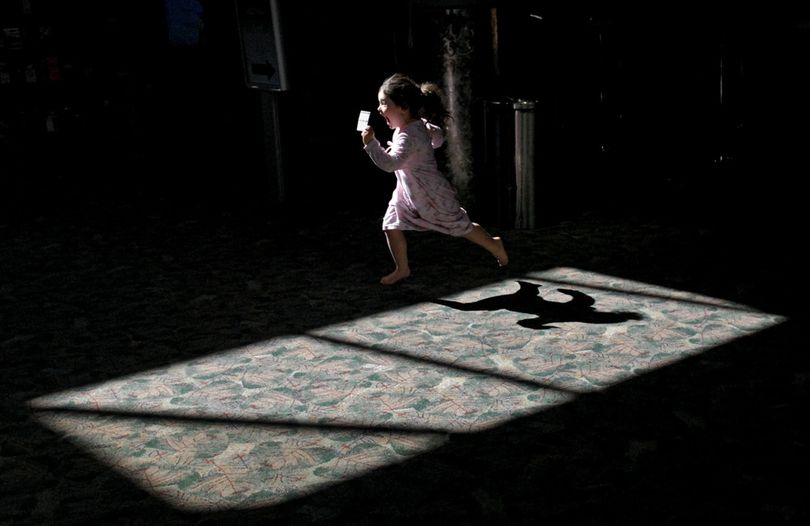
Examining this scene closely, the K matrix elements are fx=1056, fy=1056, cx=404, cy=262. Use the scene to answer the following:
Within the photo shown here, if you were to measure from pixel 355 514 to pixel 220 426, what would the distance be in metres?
0.95

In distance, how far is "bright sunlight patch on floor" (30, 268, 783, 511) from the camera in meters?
3.74

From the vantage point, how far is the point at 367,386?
445 cm

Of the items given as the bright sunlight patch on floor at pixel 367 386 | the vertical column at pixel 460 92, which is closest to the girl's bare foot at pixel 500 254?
the bright sunlight patch on floor at pixel 367 386

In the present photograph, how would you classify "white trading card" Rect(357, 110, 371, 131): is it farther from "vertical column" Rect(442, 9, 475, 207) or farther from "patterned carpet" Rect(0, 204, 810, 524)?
"vertical column" Rect(442, 9, 475, 207)

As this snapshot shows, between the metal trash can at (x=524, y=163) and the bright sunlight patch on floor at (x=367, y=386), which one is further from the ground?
the metal trash can at (x=524, y=163)

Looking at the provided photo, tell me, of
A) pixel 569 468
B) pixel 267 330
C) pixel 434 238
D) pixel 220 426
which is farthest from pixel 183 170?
pixel 569 468

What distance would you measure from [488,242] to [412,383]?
1.82m

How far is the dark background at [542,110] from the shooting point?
298 inches

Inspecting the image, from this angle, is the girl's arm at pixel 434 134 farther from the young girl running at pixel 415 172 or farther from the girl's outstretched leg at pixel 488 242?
the girl's outstretched leg at pixel 488 242

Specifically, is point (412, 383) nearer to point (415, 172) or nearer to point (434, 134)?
point (415, 172)

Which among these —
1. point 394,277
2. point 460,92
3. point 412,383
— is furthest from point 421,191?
point 412,383

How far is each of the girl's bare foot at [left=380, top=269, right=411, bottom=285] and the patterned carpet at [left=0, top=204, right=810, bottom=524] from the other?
7 cm

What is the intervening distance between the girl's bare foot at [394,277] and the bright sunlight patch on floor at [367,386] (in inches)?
16.6

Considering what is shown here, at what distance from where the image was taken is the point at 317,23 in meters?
9.28
